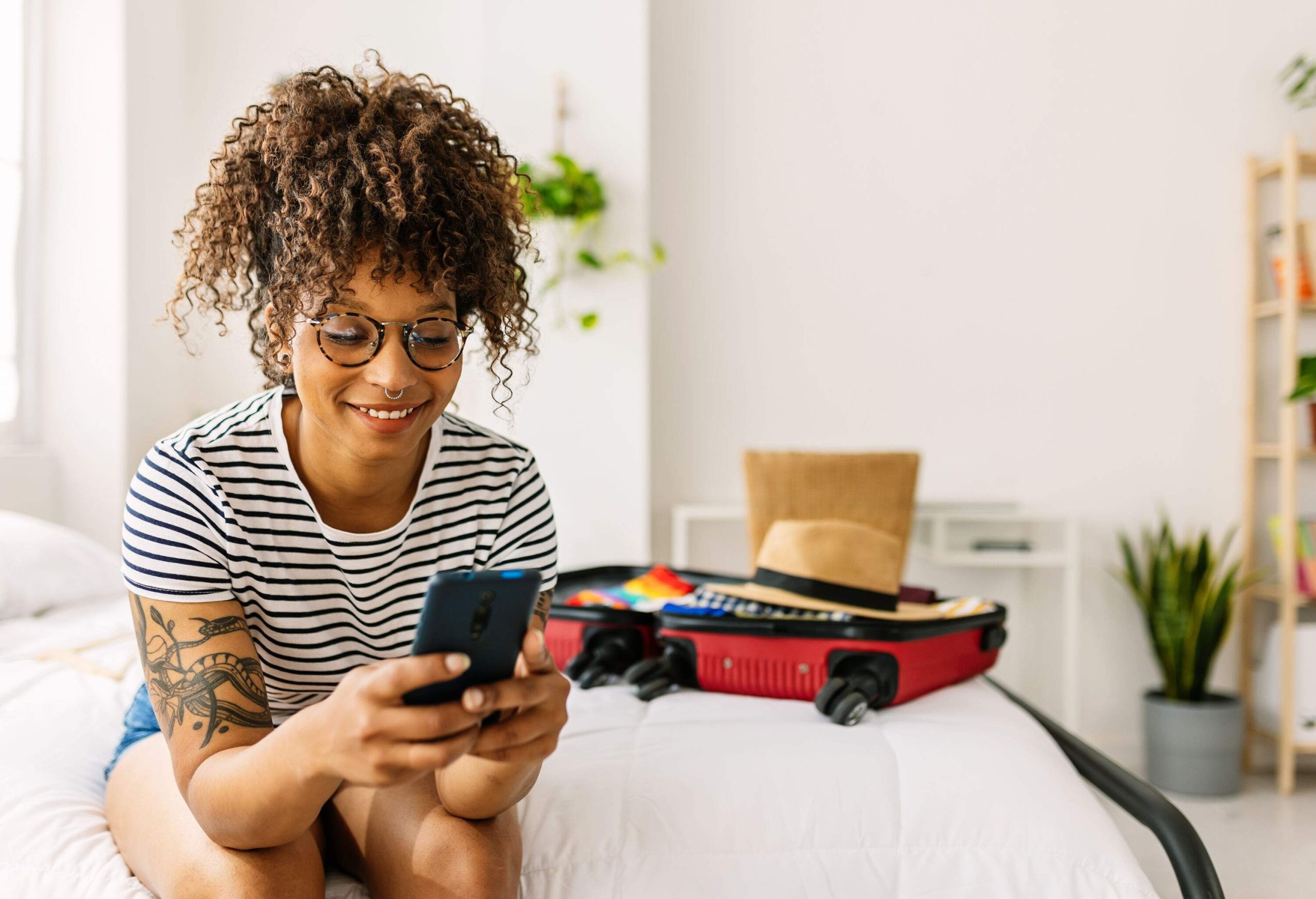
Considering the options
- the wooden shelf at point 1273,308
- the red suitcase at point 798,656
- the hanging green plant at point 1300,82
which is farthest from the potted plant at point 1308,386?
the red suitcase at point 798,656

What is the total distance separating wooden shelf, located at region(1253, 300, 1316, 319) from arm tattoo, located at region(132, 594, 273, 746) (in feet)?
9.36

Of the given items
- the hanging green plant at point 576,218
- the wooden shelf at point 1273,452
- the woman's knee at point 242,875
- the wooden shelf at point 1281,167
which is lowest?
the woman's knee at point 242,875

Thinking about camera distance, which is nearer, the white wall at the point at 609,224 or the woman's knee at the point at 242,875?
the woman's knee at the point at 242,875

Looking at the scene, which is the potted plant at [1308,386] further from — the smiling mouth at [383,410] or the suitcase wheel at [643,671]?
the smiling mouth at [383,410]

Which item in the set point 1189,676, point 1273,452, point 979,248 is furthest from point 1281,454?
point 979,248

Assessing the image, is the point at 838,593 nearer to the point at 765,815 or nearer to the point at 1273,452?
the point at 765,815

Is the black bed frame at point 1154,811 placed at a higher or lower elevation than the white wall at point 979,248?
lower

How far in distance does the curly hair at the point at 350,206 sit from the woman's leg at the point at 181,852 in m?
0.46

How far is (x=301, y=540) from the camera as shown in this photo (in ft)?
3.48

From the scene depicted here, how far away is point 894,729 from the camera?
1.32 meters

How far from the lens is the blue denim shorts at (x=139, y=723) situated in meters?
1.16

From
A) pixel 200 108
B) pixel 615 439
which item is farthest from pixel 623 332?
pixel 200 108

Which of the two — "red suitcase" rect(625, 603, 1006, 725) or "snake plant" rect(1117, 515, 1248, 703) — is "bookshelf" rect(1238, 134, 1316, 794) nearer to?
"snake plant" rect(1117, 515, 1248, 703)

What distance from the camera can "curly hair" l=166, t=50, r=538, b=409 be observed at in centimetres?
96
